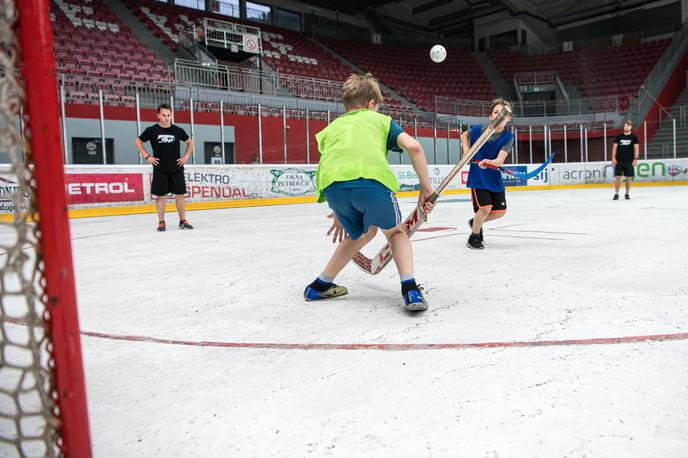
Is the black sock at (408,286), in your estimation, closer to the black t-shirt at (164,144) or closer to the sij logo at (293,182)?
the black t-shirt at (164,144)

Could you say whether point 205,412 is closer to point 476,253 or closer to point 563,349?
point 563,349

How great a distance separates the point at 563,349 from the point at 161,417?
1526 mm

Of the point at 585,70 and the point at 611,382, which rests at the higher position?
the point at 585,70

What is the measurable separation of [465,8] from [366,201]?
3601 centimetres

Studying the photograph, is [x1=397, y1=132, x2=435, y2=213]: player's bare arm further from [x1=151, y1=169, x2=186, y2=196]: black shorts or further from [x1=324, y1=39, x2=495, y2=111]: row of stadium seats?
[x1=324, y1=39, x2=495, y2=111]: row of stadium seats

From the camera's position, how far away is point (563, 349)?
2152mm

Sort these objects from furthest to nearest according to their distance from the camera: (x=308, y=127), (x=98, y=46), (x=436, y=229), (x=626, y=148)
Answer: (x=98, y=46) < (x=308, y=127) < (x=626, y=148) < (x=436, y=229)

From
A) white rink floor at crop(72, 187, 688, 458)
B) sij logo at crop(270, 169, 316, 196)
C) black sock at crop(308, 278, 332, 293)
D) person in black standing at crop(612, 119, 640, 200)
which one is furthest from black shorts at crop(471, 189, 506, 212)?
sij logo at crop(270, 169, 316, 196)

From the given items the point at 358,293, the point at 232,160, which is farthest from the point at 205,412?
the point at 232,160

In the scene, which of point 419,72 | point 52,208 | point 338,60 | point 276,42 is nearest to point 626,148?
point 52,208

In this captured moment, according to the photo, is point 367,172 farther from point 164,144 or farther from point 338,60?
point 338,60

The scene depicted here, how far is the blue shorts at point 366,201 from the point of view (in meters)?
2.83

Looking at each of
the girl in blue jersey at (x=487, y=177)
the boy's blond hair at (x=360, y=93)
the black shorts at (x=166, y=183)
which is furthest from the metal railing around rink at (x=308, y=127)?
the boy's blond hair at (x=360, y=93)

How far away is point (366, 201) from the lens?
2830 millimetres
